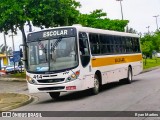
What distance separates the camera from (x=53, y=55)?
17.6 m

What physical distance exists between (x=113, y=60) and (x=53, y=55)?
580 centimetres

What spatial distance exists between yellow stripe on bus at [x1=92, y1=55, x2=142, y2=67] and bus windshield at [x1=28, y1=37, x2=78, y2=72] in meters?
2.04

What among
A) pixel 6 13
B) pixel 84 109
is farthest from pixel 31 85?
pixel 6 13

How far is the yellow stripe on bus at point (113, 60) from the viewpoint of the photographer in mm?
19828

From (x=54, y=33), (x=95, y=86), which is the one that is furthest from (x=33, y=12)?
(x=54, y=33)

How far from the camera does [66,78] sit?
1734 centimetres

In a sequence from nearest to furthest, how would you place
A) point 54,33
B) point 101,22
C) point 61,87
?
point 61,87 < point 54,33 < point 101,22

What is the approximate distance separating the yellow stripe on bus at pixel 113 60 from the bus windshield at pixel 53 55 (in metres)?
2.04

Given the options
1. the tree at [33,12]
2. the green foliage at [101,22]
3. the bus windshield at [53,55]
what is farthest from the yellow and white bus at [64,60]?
the green foliage at [101,22]

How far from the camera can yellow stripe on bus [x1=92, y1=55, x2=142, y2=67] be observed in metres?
19.8

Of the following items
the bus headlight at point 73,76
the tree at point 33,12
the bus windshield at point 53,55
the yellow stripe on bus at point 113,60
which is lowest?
the bus headlight at point 73,76

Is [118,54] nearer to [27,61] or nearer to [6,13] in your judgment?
[27,61]

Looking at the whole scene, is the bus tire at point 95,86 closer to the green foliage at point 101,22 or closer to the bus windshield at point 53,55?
the bus windshield at point 53,55

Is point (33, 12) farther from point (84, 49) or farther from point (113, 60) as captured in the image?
point (84, 49)
